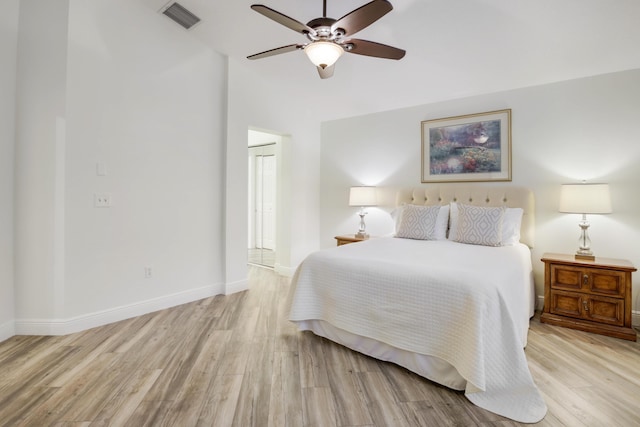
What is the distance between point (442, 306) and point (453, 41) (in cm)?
231

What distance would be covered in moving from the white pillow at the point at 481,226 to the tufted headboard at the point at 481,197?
28cm

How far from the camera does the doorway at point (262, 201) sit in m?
5.93

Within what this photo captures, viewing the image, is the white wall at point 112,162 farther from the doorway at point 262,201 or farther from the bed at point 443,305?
the doorway at point 262,201

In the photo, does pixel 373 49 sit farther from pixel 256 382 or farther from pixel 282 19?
pixel 256 382

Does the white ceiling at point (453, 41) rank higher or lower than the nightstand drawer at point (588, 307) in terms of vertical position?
higher

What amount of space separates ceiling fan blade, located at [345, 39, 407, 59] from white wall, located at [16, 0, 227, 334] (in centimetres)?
199

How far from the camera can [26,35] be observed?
2.46 meters

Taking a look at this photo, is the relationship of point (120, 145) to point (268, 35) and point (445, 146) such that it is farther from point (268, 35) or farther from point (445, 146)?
point (445, 146)

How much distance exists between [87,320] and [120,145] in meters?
1.54

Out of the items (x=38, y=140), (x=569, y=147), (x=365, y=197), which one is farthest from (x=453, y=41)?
(x=38, y=140)

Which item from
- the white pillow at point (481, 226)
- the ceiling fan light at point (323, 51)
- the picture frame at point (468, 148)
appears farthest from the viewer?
the picture frame at point (468, 148)

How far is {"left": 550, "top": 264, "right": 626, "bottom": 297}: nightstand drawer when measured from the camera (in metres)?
2.56

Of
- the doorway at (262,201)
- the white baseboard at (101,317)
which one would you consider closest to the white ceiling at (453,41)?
the doorway at (262,201)

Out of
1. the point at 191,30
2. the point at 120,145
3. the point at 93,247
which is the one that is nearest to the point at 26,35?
the point at 120,145
